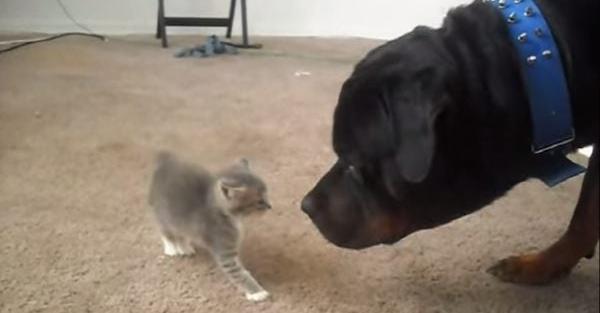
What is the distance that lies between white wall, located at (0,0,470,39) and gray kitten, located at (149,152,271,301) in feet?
8.84

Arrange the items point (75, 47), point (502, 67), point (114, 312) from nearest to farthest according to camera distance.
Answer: point (502, 67), point (114, 312), point (75, 47)

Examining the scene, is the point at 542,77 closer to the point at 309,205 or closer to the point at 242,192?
the point at 309,205

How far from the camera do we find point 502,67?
0.92 meters

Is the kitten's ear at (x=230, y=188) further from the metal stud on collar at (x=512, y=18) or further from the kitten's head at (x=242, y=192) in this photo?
the metal stud on collar at (x=512, y=18)

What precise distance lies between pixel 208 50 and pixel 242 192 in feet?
6.81

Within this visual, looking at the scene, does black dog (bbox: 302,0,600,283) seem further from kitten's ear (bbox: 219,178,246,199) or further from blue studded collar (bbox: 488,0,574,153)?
kitten's ear (bbox: 219,178,246,199)

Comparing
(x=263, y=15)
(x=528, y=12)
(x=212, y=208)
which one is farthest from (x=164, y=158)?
(x=263, y=15)

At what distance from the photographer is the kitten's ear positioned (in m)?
1.19

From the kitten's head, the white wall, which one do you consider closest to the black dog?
the kitten's head

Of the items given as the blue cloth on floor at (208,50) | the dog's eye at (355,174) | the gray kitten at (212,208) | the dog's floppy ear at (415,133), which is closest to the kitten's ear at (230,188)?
the gray kitten at (212,208)

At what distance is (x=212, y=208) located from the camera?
3.94 feet

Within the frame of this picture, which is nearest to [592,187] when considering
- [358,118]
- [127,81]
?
[358,118]

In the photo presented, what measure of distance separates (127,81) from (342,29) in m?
1.64

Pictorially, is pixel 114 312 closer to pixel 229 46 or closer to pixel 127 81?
pixel 127 81
